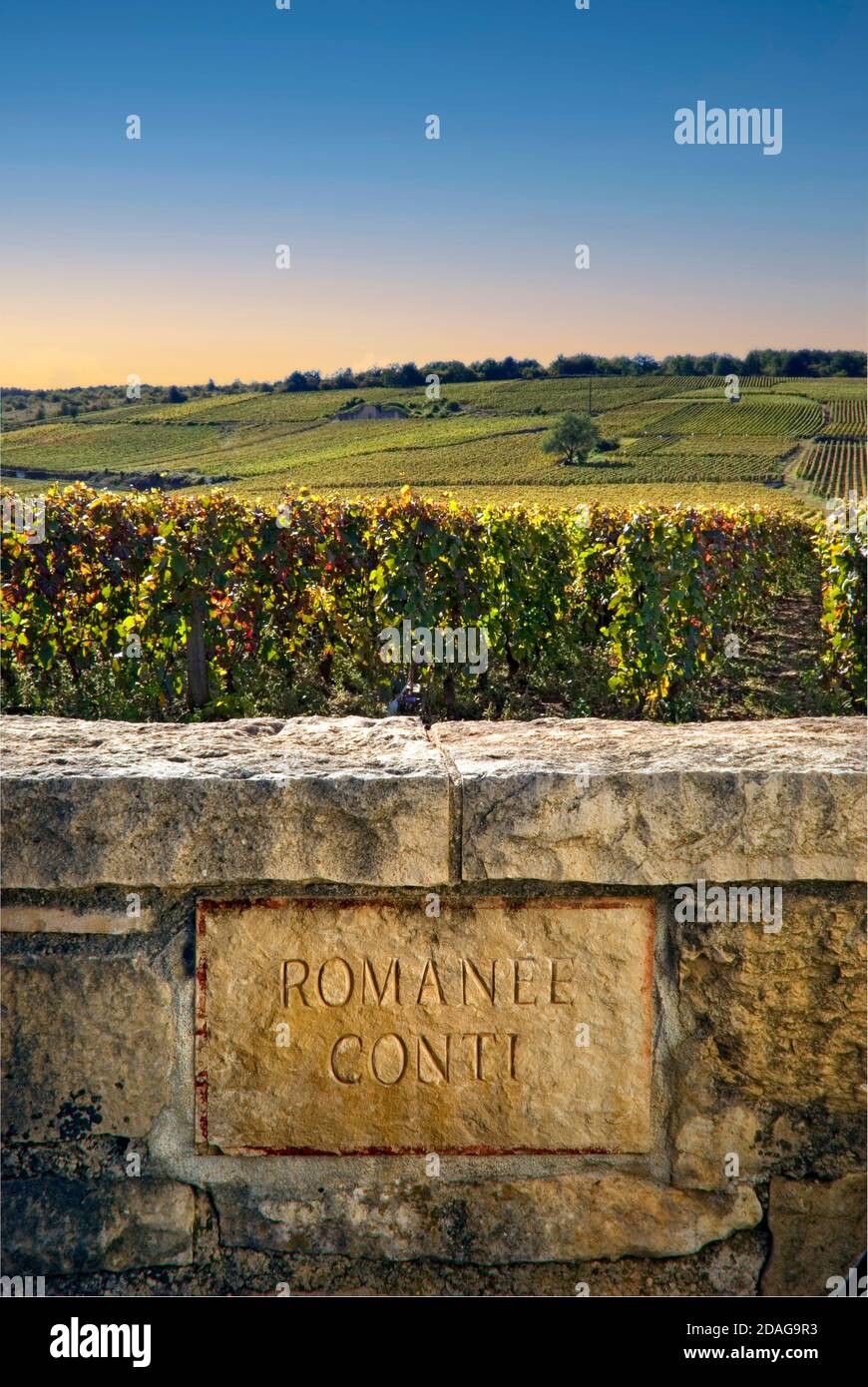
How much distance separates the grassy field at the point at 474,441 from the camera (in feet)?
160

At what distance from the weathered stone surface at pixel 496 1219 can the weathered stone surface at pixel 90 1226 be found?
0.10 m

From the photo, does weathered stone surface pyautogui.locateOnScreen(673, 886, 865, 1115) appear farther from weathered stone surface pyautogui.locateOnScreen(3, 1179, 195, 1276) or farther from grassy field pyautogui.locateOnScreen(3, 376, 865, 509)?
grassy field pyautogui.locateOnScreen(3, 376, 865, 509)

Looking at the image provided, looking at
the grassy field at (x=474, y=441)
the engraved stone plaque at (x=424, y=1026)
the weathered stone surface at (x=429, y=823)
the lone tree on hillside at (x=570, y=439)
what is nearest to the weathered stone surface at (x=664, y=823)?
the weathered stone surface at (x=429, y=823)

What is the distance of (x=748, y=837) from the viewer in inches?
75.1

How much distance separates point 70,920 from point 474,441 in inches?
2507

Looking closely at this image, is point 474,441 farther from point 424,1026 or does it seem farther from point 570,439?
point 424,1026

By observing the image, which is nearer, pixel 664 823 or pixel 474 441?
pixel 664 823

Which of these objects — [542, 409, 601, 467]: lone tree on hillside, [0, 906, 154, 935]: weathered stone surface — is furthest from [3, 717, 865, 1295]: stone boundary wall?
[542, 409, 601, 467]: lone tree on hillside

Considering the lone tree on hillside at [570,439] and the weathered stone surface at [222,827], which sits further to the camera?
the lone tree on hillside at [570,439]

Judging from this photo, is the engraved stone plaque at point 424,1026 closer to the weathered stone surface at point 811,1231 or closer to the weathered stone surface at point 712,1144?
the weathered stone surface at point 712,1144

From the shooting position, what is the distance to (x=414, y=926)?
6.51 feet

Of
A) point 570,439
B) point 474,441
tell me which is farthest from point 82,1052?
point 474,441

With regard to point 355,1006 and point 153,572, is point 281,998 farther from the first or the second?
point 153,572

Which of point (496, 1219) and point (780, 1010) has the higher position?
point (780, 1010)
